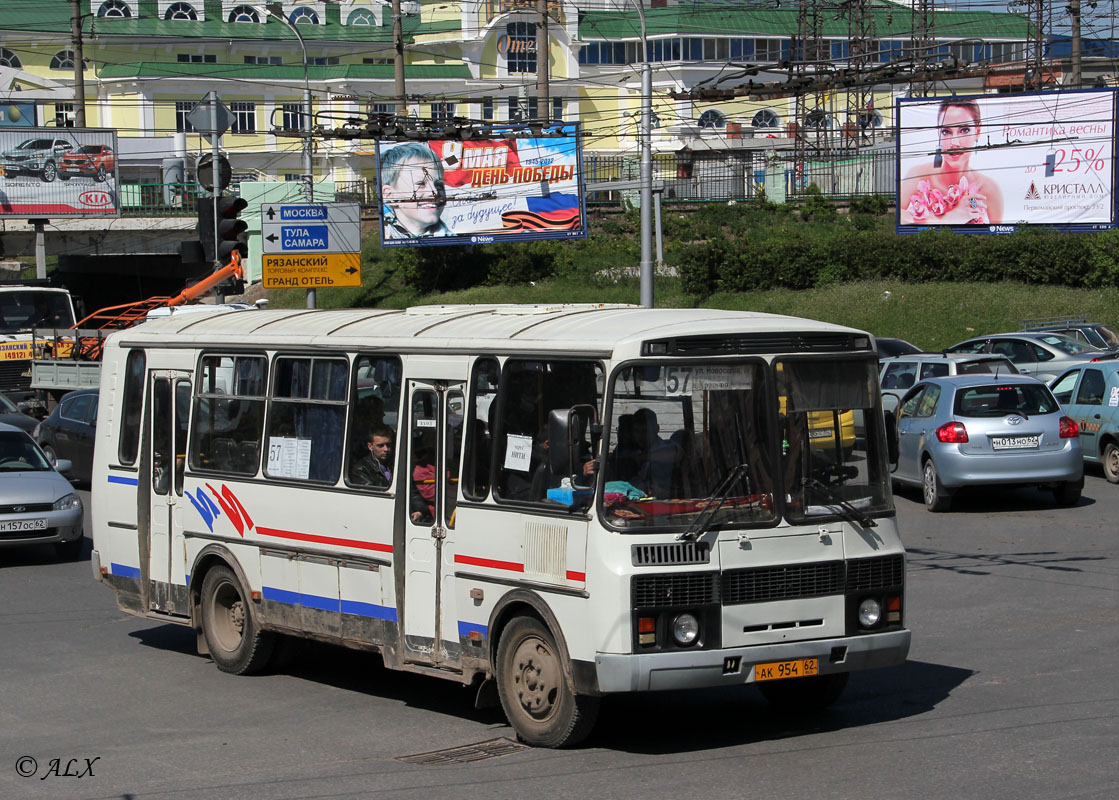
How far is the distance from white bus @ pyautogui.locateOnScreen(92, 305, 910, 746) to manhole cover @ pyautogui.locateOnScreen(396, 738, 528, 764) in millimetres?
139

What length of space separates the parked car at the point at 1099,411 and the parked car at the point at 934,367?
1600 millimetres

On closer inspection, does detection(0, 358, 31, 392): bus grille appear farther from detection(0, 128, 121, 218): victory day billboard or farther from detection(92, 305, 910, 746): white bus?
detection(92, 305, 910, 746): white bus

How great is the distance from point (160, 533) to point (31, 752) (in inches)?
118

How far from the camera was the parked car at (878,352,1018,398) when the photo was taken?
22062mm

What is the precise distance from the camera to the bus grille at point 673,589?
7.36 metres

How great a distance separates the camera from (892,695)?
899 cm

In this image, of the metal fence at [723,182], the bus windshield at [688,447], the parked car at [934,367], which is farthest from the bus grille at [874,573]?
the metal fence at [723,182]

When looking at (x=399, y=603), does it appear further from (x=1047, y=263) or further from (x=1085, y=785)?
(x=1047, y=263)

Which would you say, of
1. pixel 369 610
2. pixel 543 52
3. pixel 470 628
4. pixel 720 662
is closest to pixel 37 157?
pixel 543 52

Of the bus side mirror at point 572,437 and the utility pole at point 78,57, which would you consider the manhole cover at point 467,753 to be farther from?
the utility pole at point 78,57

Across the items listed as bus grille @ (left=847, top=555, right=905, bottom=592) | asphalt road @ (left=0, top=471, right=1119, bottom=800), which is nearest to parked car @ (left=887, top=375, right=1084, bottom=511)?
asphalt road @ (left=0, top=471, right=1119, bottom=800)

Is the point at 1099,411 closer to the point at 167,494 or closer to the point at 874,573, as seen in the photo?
the point at 874,573
